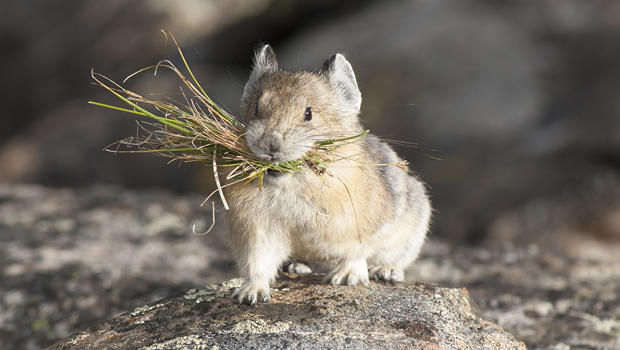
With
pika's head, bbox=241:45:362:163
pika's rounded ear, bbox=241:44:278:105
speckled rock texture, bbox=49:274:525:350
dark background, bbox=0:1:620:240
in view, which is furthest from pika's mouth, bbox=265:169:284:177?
dark background, bbox=0:1:620:240

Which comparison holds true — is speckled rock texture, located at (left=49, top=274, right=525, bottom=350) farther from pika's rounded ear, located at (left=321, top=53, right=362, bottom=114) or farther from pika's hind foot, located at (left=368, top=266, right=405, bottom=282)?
pika's rounded ear, located at (left=321, top=53, right=362, bottom=114)

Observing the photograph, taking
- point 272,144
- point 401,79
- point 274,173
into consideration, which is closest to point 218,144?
point 274,173

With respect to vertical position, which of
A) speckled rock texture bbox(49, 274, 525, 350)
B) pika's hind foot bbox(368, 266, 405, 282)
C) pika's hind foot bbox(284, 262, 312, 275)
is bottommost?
speckled rock texture bbox(49, 274, 525, 350)

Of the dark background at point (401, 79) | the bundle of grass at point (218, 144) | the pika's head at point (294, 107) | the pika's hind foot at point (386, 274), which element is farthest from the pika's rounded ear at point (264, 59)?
the dark background at point (401, 79)

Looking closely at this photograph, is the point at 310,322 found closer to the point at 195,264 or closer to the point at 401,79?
the point at 195,264

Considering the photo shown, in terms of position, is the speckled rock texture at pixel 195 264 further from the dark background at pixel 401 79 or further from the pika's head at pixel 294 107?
the pika's head at pixel 294 107

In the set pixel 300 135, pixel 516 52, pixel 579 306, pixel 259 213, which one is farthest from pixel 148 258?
pixel 516 52

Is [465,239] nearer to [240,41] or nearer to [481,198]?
[481,198]
